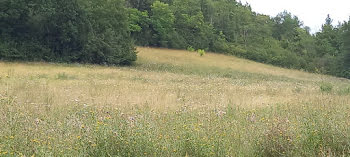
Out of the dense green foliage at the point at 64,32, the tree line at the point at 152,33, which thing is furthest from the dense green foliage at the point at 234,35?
the dense green foliage at the point at 64,32

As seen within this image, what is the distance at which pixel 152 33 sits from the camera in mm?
59688

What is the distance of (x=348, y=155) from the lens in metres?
4.84

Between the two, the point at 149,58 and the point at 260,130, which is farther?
the point at 149,58

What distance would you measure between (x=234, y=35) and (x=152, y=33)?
22696 mm

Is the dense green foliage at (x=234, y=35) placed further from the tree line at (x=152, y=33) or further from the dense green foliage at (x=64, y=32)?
the dense green foliage at (x=64, y=32)

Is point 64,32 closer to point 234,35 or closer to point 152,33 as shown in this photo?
point 152,33

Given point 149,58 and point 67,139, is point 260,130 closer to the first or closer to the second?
point 67,139

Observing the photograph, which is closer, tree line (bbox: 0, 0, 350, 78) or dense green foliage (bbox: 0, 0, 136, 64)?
dense green foliage (bbox: 0, 0, 136, 64)

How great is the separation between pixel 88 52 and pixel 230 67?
807 inches

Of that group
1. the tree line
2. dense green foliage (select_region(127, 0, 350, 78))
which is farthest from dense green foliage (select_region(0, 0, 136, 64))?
dense green foliage (select_region(127, 0, 350, 78))

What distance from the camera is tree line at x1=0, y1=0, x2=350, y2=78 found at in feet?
115

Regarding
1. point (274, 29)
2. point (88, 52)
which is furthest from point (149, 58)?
point (274, 29)

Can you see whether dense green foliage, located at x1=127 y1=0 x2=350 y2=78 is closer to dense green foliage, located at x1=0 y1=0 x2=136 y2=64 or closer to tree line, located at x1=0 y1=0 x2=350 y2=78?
tree line, located at x1=0 y1=0 x2=350 y2=78

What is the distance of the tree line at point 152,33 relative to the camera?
115 feet
